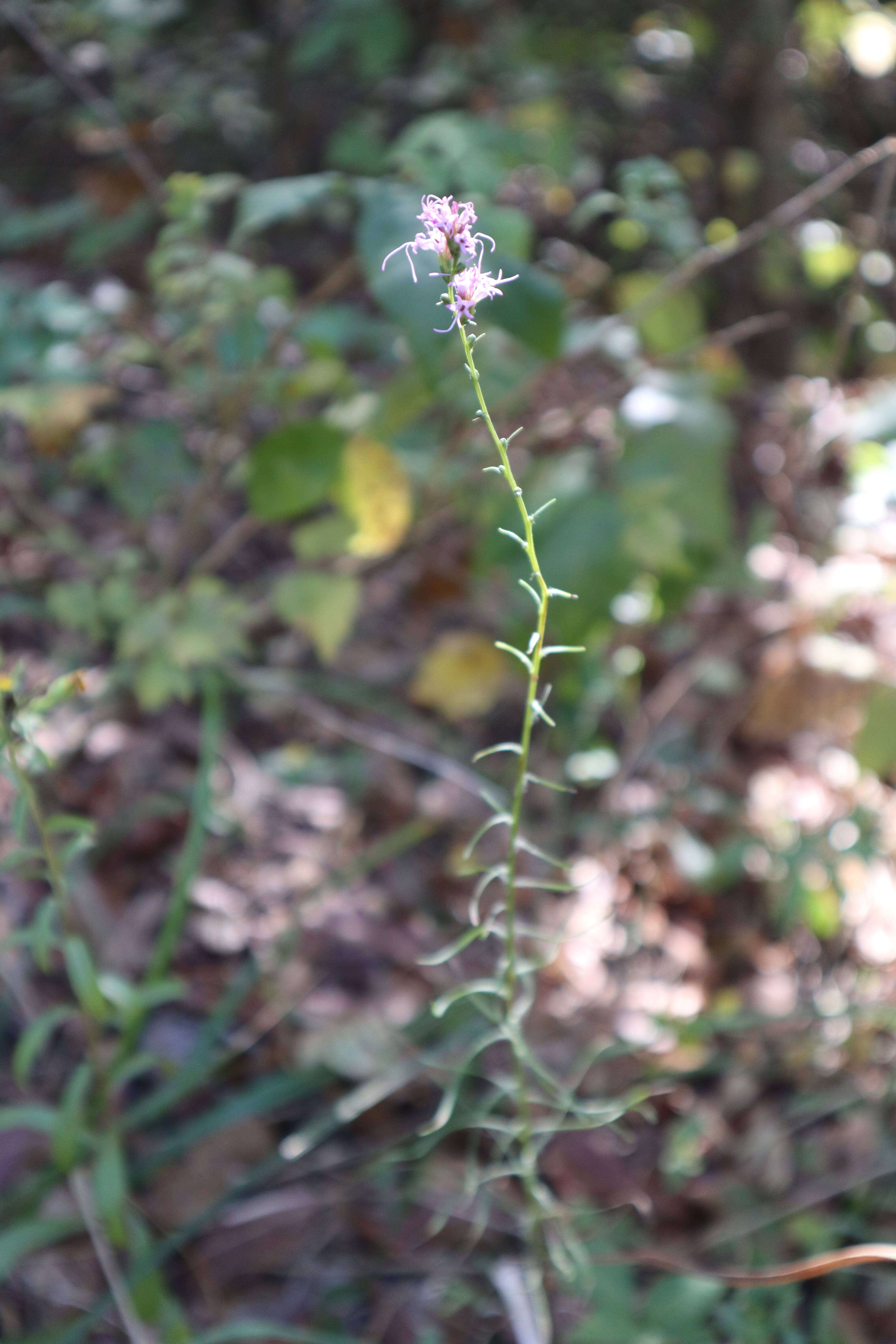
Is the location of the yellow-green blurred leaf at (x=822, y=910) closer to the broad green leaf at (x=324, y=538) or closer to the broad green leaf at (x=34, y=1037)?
the broad green leaf at (x=324, y=538)

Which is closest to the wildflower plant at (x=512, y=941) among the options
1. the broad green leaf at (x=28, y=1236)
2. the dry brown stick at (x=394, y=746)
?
the dry brown stick at (x=394, y=746)

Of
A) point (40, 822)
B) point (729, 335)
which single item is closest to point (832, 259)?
point (729, 335)

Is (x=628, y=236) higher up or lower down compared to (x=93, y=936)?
higher up

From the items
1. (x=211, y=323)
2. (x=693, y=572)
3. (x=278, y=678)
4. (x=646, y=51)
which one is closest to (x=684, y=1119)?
(x=693, y=572)

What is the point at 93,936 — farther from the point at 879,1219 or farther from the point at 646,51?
the point at 646,51

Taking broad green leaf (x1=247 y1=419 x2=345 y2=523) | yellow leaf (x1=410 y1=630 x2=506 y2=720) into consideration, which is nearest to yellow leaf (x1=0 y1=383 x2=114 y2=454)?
broad green leaf (x1=247 y1=419 x2=345 y2=523)

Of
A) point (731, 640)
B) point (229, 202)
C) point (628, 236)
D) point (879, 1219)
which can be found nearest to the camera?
point (879, 1219)
